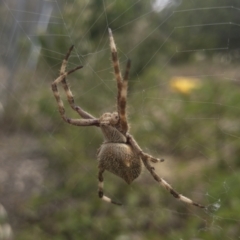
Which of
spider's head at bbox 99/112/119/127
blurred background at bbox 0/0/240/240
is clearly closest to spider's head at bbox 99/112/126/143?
spider's head at bbox 99/112/119/127

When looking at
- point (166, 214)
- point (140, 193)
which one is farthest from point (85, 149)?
point (166, 214)

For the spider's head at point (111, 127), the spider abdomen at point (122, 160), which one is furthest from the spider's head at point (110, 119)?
the spider abdomen at point (122, 160)

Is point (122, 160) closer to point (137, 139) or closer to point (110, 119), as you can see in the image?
point (110, 119)

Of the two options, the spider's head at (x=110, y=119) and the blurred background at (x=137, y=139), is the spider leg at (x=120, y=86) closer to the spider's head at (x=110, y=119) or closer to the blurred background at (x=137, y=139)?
the spider's head at (x=110, y=119)

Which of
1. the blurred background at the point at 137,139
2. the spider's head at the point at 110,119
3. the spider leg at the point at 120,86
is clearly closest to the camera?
the spider leg at the point at 120,86

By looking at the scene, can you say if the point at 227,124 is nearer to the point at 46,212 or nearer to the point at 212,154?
the point at 212,154

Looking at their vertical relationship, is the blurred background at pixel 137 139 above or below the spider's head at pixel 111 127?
below
